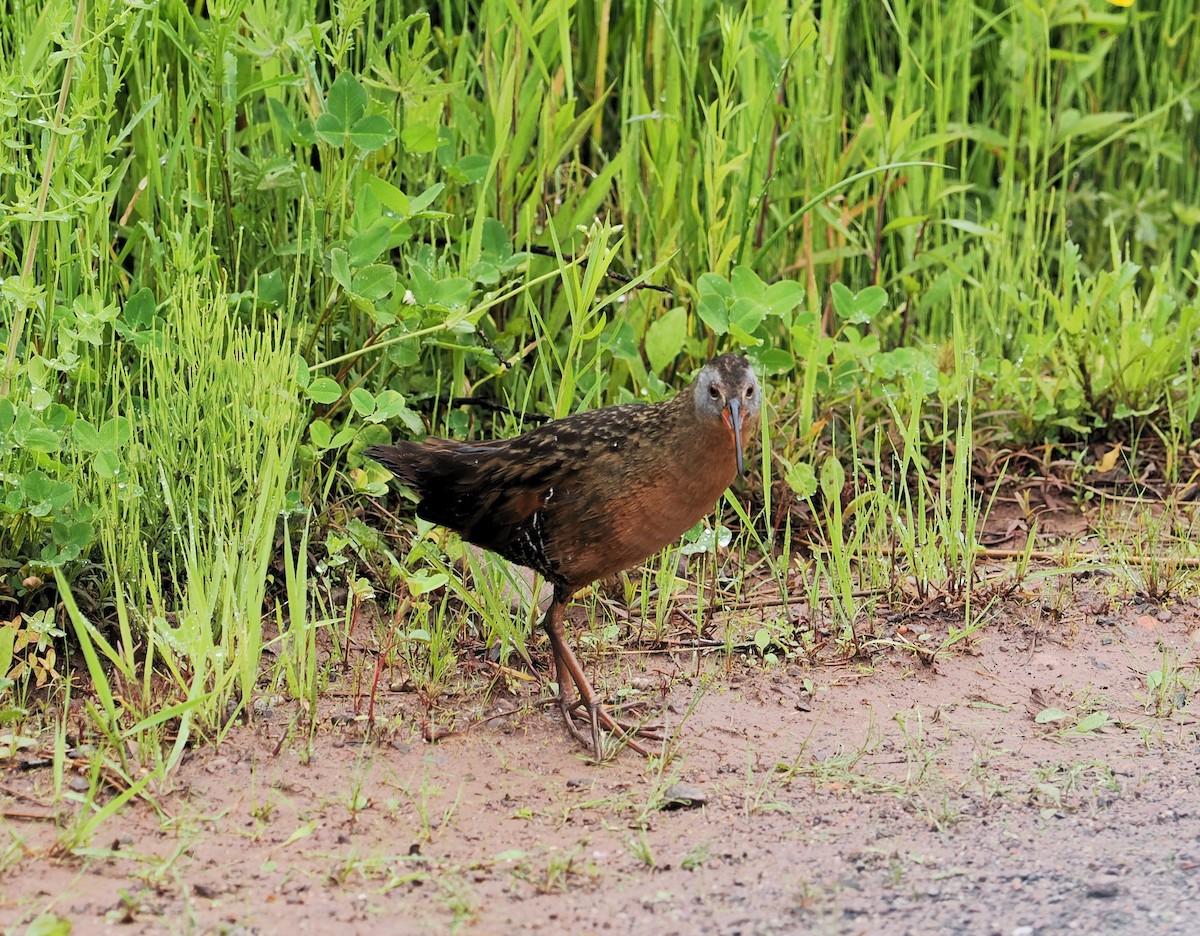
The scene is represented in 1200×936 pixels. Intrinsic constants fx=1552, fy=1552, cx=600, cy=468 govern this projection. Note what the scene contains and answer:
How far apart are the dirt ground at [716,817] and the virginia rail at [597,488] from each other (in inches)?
12.8

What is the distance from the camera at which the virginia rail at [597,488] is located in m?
3.90

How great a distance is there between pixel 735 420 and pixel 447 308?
107 cm

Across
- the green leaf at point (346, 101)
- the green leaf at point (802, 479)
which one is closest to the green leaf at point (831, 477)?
the green leaf at point (802, 479)

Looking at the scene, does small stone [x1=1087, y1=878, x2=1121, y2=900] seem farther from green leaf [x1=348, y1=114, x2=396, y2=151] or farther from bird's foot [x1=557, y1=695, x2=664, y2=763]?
green leaf [x1=348, y1=114, x2=396, y2=151]

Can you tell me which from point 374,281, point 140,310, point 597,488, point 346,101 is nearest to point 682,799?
point 597,488

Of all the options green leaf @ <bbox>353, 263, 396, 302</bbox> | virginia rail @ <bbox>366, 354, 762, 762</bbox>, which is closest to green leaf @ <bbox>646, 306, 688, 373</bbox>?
virginia rail @ <bbox>366, 354, 762, 762</bbox>

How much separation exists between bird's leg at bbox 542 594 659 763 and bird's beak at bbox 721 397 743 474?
0.63 meters

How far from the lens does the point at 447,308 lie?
14.8ft

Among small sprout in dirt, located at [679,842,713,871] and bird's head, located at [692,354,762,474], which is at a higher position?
bird's head, located at [692,354,762,474]

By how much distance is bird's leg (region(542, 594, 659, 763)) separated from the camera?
378 centimetres

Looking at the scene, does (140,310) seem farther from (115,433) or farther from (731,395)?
(731,395)

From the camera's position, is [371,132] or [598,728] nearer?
[598,728]

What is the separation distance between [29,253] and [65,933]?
1809mm

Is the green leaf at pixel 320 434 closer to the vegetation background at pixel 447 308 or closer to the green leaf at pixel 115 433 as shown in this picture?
the vegetation background at pixel 447 308
